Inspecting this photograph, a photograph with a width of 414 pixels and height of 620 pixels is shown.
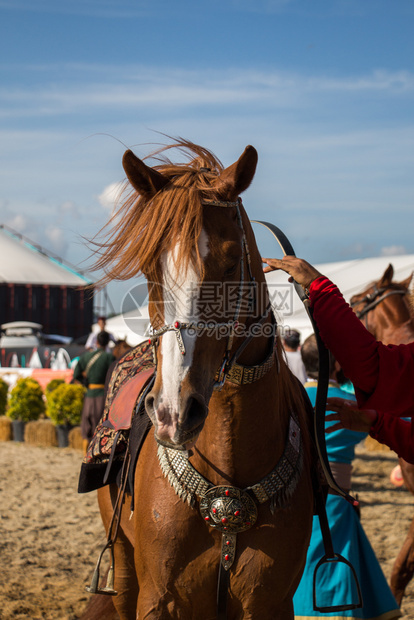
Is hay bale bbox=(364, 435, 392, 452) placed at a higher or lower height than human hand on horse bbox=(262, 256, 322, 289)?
lower

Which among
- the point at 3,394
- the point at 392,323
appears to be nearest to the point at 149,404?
the point at 392,323

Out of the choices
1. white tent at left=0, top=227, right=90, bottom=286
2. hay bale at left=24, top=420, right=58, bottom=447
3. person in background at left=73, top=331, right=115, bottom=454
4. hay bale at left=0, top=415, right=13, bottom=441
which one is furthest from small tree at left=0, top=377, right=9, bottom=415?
white tent at left=0, top=227, right=90, bottom=286

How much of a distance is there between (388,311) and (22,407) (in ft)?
28.8

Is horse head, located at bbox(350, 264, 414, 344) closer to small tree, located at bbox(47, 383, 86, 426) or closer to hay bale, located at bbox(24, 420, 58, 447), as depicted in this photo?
small tree, located at bbox(47, 383, 86, 426)

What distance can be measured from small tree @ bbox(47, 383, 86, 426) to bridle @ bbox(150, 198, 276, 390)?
9.51m

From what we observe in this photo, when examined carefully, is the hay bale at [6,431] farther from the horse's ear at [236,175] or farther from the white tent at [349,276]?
the horse's ear at [236,175]

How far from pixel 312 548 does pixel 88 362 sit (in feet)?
23.1

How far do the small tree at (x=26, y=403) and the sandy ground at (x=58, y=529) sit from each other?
163cm

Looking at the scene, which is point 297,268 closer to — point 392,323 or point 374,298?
point 392,323

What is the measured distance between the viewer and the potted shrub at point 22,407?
38.9 ft

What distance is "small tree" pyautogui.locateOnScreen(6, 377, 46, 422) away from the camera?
11859 mm

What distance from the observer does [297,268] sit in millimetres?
2213

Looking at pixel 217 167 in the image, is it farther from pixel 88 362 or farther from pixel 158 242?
pixel 88 362

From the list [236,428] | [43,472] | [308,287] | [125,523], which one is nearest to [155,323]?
[236,428]
